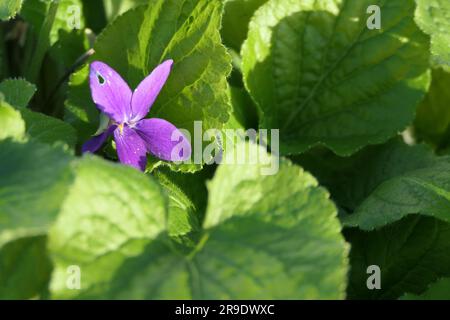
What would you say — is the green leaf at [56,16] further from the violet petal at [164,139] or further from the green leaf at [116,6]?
the violet petal at [164,139]

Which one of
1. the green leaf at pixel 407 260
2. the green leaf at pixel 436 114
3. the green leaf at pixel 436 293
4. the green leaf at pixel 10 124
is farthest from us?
the green leaf at pixel 436 114

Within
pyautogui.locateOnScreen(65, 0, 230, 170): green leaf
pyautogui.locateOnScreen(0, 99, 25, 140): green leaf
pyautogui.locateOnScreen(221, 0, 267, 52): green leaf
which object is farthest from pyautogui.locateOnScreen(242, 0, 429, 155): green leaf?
pyautogui.locateOnScreen(0, 99, 25, 140): green leaf

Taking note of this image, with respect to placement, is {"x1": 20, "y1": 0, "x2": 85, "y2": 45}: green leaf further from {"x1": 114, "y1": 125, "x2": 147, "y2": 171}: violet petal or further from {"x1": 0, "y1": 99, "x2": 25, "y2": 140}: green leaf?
{"x1": 0, "y1": 99, "x2": 25, "y2": 140}: green leaf

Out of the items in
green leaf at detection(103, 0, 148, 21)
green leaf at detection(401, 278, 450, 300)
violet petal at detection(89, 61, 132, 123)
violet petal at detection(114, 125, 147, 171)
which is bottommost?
green leaf at detection(401, 278, 450, 300)

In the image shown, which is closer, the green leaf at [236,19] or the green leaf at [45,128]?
the green leaf at [45,128]

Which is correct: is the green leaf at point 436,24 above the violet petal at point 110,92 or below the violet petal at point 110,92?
above

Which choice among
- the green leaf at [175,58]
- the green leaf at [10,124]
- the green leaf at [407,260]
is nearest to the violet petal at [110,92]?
the green leaf at [175,58]
